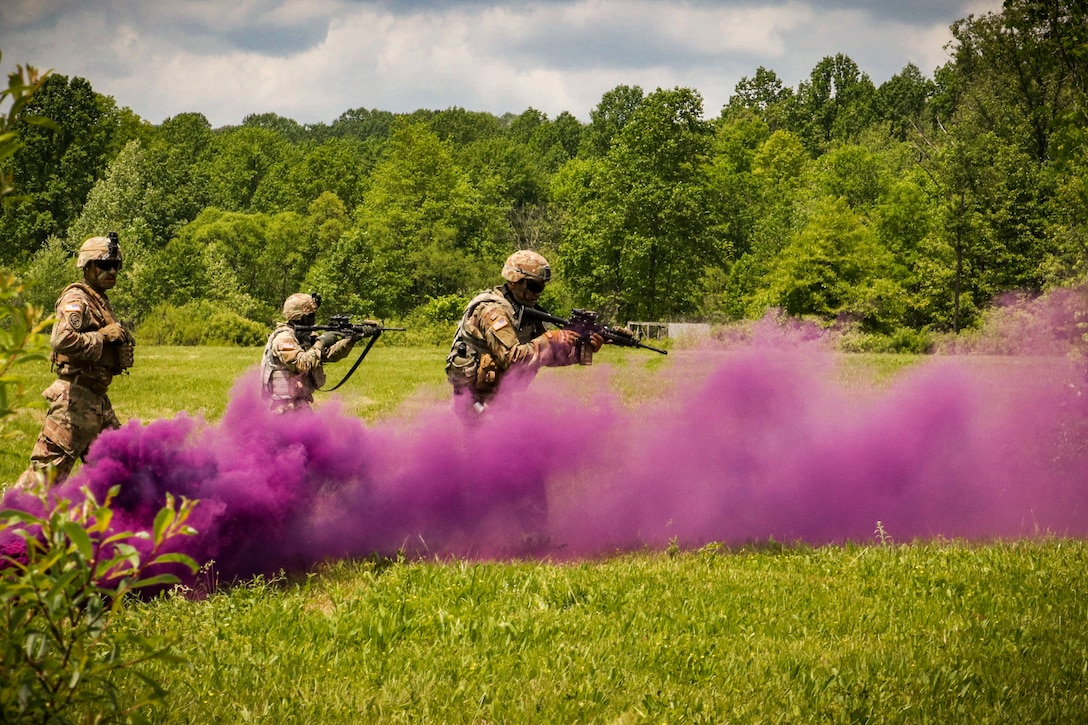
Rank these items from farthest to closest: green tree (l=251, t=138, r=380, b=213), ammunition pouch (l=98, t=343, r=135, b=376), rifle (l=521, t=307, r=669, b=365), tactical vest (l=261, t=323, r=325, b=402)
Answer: green tree (l=251, t=138, r=380, b=213) → tactical vest (l=261, t=323, r=325, b=402) → rifle (l=521, t=307, r=669, b=365) → ammunition pouch (l=98, t=343, r=135, b=376)

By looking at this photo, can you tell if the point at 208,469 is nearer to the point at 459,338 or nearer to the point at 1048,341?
the point at 459,338

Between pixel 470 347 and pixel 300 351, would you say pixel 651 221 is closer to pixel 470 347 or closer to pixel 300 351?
pixel 300 351

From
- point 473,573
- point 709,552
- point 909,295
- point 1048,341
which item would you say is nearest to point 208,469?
point 473,573

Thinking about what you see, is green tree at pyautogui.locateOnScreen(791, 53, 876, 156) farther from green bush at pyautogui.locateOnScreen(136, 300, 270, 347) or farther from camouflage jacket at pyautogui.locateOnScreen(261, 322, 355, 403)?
camouflage jacket at pyautogui.locateOnScreen(261, 322, 355, 403)

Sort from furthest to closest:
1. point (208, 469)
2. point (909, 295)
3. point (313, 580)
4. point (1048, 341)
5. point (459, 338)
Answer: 1. point (909, 295)
2. point (1048, 341)
3. point (459, 338)
4. point (313, 580)
5. point (208, 469)

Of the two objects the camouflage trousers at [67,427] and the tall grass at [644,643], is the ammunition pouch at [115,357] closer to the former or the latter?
the camouflage trousers at [67,427]

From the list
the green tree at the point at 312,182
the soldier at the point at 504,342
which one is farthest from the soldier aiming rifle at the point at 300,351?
the green tree at the point at 312,182

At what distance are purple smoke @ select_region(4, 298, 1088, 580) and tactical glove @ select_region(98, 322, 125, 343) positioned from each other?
3.58ft

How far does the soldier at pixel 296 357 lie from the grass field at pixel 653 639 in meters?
2.11

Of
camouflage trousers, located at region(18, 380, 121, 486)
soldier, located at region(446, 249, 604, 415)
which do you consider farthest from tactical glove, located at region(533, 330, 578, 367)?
camouflage trousers, located at region(18, 380, 121, 486)

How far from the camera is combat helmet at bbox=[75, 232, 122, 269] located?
742cm

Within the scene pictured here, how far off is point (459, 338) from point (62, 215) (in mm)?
65818

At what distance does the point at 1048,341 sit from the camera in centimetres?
1002

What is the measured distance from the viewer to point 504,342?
7.55 m
